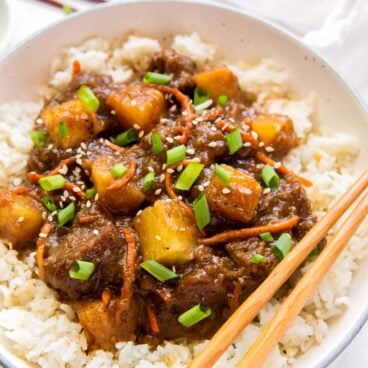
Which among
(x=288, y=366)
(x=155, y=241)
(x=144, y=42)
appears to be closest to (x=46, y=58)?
(x=144, y=42)

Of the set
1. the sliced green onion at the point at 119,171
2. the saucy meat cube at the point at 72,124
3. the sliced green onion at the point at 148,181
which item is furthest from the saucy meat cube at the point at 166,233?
the saucy meat cube at the point at 72,124

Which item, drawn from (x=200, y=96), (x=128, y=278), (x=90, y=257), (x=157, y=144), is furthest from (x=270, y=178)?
(x=90, y=257)

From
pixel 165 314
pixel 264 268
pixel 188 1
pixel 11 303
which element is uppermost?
pixel 188 1

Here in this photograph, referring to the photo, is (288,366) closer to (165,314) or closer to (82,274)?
(165,314)

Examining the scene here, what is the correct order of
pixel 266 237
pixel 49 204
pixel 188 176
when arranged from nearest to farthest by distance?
pixel 266 237 < pixel 188 176 < pixel 49 204

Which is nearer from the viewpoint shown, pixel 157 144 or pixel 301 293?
pixel 301 293

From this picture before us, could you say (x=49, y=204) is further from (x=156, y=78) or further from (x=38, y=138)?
(x=156, y=78)
